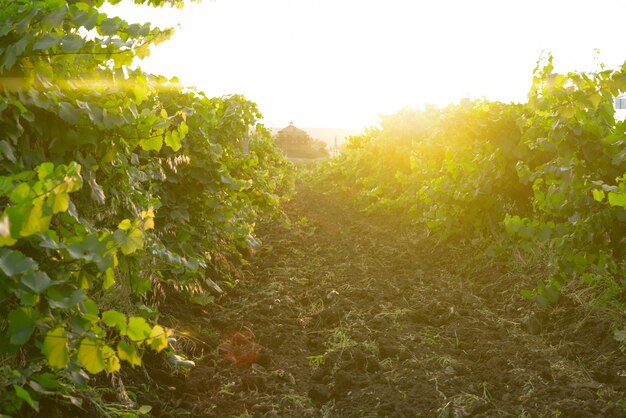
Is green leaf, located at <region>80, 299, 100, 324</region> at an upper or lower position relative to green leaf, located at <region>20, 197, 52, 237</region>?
lower

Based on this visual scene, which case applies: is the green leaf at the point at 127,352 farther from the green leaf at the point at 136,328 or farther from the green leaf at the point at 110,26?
the green leaf at the point at 110,26

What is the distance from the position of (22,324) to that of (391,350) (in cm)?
234

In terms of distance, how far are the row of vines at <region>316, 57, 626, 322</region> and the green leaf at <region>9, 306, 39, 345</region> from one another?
266cm

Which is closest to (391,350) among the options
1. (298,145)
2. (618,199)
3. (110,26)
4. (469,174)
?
(618,199)

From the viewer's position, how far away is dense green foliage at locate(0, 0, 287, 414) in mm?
1453

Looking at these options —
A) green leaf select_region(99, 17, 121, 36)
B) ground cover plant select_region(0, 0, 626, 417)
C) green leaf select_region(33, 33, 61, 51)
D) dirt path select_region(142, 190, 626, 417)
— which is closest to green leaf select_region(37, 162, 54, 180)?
ground cover plant select_region(0, 0, 626, 417)

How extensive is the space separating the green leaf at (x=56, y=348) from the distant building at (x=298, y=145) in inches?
1154

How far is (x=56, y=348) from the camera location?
4.77ft

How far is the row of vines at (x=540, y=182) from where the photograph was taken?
11.6 ft

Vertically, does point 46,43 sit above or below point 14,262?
above

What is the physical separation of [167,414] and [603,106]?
3397 millimetres

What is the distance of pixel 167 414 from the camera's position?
255 cm

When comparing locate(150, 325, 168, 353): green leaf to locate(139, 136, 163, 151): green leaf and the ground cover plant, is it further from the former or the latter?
locate(139, 136, 163, 151): green leaf

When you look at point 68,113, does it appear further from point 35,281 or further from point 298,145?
point 298,145
